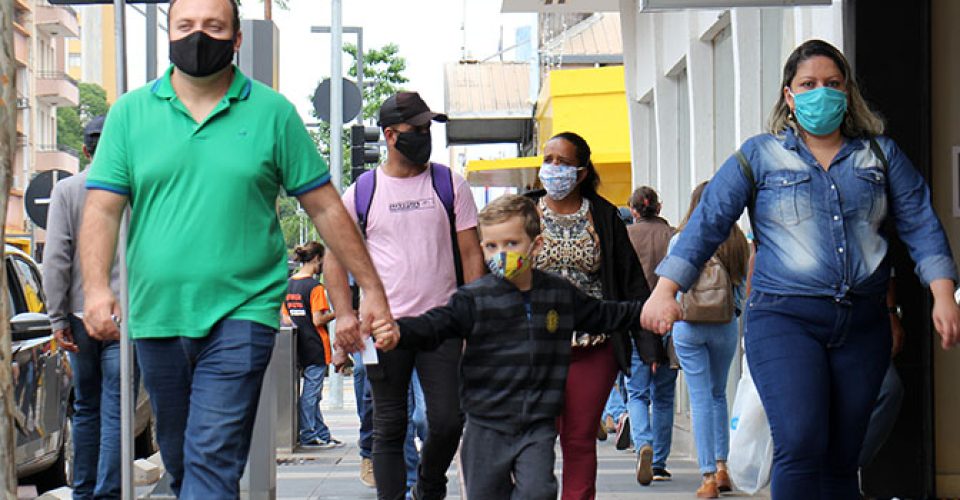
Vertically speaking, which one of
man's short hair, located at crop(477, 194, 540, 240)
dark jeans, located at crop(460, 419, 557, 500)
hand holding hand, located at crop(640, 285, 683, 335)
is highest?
man's short hair, located at crop(477, 194, 540, 240)

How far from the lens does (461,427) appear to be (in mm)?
7809

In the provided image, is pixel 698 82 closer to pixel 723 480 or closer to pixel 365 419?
pixel 723 480

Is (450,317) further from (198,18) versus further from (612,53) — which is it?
(612,53)

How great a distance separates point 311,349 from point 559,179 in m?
8.72

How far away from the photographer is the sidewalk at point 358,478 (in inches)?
416

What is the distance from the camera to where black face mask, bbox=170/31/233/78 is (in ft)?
18.4

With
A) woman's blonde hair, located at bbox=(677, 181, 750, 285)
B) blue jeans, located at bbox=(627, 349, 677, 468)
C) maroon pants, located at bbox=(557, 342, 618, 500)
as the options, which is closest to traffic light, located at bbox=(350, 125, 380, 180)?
blue jeans, located at bbox=(627, 349, 677, 468)

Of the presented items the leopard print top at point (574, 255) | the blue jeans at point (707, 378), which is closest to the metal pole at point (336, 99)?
the blue jeans at point (707, 378)

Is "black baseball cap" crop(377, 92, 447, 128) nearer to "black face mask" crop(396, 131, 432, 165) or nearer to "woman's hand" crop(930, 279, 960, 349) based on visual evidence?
"black face mask" crop(396, 131, 432, 165)

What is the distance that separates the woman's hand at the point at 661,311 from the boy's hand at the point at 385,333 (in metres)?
0.87

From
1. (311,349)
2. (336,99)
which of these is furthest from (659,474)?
(336,99)

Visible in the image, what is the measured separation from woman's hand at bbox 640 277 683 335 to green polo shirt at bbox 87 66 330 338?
1269 mm

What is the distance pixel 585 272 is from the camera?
7.65 metres

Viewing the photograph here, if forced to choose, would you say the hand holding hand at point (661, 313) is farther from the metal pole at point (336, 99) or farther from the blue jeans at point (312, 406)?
the metal pole at point (336, 99)
